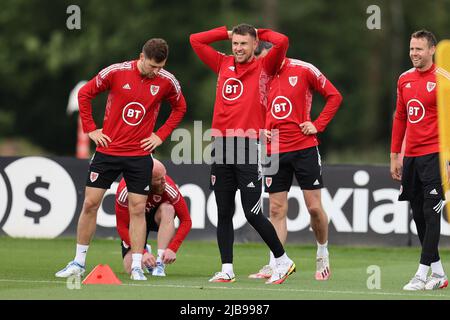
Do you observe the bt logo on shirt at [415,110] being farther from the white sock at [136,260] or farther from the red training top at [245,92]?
the white sock at [136,260]

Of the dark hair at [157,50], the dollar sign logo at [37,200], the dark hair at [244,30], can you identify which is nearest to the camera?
the dark hair at [244,30]

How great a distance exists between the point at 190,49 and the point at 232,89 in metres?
36.0

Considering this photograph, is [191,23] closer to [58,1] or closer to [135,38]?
[135,38]

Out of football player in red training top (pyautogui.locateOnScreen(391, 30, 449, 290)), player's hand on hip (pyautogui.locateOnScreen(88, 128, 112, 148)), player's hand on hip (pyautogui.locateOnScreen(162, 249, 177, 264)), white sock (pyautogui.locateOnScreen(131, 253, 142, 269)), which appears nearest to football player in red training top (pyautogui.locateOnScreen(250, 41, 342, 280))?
player's hand on hip (pyautogui.locateOnScreen(162, 249, 177, 264))

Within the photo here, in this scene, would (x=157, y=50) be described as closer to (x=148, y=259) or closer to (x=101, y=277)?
(x=148, y=259)

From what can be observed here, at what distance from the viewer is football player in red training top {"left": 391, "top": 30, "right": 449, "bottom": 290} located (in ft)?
38.2

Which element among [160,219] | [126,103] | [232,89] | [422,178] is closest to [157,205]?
[160,219]

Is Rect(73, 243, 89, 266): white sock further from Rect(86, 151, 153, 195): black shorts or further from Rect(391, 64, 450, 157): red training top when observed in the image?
Rect(391, 64, 450, 157): red training top

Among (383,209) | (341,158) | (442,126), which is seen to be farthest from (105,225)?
(341,158)

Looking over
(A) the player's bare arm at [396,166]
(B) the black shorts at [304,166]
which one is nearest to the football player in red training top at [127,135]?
(B) the black shorts at [304,166]

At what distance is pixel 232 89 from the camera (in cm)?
1212

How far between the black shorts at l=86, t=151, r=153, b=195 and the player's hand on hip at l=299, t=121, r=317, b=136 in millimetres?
1622

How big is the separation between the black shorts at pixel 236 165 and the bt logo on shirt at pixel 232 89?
0.41m

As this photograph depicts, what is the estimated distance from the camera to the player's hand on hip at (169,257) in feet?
42.2
